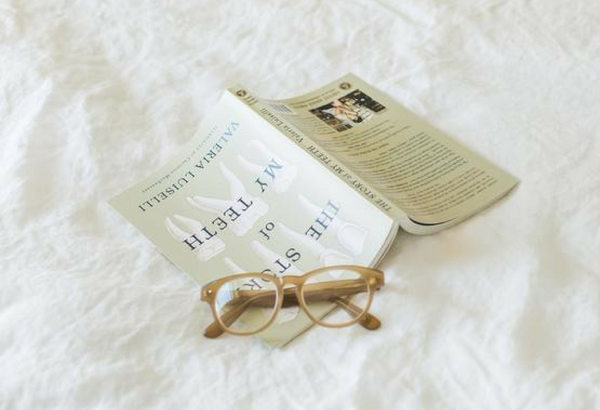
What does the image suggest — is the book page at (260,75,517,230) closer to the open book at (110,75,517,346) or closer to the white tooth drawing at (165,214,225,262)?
the open book at (110,75,517,346)

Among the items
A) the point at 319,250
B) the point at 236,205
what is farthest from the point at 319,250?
the point at 236,205

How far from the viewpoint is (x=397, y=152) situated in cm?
77

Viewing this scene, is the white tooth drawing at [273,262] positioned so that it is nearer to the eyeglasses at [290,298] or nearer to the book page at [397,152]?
the eyeglasses at [290,298]

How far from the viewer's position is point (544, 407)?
0.53m

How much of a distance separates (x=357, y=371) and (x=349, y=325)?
43 millimetres

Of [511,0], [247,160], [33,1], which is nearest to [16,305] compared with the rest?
[247,160]

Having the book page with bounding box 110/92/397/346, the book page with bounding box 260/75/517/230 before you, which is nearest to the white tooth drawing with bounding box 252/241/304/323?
the book page with bounding box 110/92/397/346

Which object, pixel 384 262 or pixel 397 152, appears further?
pixel 397 152

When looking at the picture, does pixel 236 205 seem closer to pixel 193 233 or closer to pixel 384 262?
pixel 193 233

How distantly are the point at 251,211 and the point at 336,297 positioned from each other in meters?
0.13

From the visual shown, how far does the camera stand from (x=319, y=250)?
67cm

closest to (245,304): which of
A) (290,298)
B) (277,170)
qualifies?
(290,298)

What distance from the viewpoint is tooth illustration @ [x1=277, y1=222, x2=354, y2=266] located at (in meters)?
0.66

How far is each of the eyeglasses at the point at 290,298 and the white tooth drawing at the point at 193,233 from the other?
0.19ft
